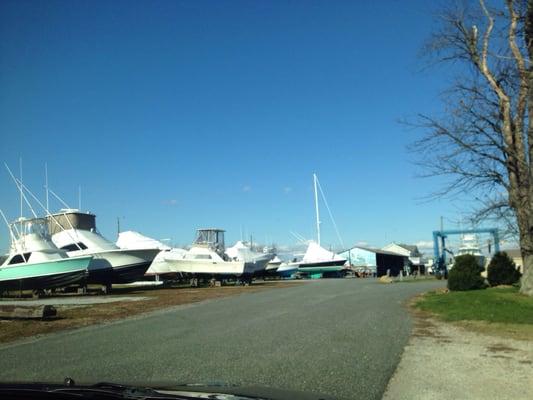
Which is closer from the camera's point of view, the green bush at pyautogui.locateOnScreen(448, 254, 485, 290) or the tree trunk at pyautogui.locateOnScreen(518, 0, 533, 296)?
the tree trunk at pyautogui.locateOnScreen(518, 0, 533, 296)

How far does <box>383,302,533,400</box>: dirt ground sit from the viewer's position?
7.09m

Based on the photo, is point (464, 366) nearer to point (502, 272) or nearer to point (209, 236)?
point (502, 272)

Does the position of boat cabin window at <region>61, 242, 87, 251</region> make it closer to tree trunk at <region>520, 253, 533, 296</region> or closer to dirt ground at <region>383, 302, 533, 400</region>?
tree trunk at <region>520, 253, 533, 296</region>

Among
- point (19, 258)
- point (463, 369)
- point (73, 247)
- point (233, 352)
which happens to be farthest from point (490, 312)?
point (73, 247)

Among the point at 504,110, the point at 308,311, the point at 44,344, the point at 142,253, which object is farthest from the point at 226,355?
the point at 142,253

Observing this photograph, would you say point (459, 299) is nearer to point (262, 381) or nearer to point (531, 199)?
point (531, 199)

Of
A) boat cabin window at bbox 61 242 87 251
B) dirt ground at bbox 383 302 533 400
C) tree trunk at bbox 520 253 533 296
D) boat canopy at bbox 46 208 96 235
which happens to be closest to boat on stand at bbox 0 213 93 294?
boat cabin window at bbox 61 242 87 251

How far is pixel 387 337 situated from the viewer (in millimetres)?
12008

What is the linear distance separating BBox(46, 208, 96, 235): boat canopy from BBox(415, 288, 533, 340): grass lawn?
1312 inches

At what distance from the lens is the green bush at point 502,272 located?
93.0 feet

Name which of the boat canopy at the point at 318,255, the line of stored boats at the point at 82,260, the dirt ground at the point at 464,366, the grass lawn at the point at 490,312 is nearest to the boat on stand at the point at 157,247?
the line of stored boats at the point at 82,260

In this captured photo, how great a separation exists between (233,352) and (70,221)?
3900 cm

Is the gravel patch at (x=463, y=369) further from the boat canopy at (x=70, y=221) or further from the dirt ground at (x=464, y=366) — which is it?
the boat canopy at (x=70, y=221)

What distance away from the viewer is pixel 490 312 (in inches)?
626
